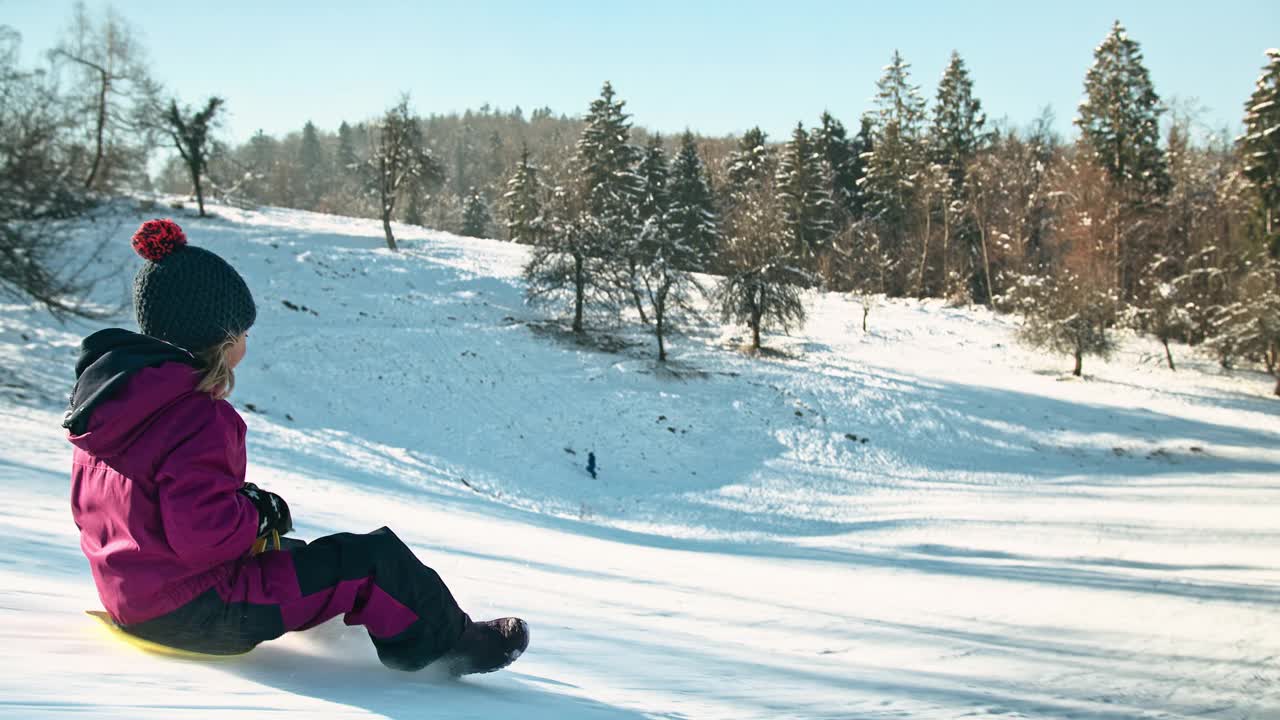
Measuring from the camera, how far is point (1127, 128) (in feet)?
121

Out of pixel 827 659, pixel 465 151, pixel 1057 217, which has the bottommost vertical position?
pixel 827 659

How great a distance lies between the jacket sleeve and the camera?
6.02ft

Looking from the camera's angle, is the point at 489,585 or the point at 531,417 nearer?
the point at 489,585

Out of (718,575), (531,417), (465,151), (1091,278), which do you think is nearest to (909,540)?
(718,575)

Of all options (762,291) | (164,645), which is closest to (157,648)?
(164,645)

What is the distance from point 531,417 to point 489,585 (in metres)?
15.3

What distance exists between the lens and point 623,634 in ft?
11.9

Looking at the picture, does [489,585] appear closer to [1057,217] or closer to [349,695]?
[349,695]

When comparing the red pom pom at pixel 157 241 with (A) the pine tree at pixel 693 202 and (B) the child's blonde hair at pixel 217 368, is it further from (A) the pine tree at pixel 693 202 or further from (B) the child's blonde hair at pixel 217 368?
(A) the pine tree at pixel 693 202

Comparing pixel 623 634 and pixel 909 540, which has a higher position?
pixel 623 634

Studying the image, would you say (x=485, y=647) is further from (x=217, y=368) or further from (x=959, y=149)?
(x=959, y=149)

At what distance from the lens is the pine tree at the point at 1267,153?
96.4 feet

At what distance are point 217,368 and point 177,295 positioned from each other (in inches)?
10.4

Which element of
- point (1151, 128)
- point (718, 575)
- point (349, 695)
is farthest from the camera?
point (1151, 128)
